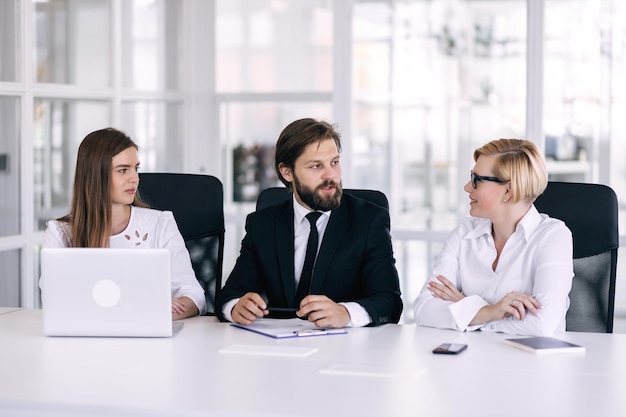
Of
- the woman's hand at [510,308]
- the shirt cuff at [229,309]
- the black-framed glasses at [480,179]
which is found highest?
the black-framed glasses at [480,179]

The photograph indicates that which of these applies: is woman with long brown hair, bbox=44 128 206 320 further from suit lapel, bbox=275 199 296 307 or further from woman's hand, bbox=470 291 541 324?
woman's hand, bbox=470 291 541 324

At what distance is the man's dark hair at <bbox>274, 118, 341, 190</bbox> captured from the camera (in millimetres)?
3264

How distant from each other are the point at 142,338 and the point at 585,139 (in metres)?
3.04

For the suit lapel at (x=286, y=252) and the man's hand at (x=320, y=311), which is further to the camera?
the suit lapel at (x=286, y=252)

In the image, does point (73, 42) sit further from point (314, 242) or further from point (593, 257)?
point (593, 257)

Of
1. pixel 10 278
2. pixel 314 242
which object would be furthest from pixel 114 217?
pixel 10 278

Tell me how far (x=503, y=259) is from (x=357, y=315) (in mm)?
504

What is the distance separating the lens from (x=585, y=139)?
500cm

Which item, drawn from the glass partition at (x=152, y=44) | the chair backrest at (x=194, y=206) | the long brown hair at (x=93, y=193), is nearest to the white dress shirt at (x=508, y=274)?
the chair backrest at (x=194, y=206)

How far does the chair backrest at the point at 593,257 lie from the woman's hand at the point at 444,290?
439 mm

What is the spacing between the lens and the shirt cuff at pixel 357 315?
2.87m

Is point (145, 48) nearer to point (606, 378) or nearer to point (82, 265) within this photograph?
point (82, 265)

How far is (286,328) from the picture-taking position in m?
2.82

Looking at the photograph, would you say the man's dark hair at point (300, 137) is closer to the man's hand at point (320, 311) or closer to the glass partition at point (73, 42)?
the man's hand at point (320, 311)
